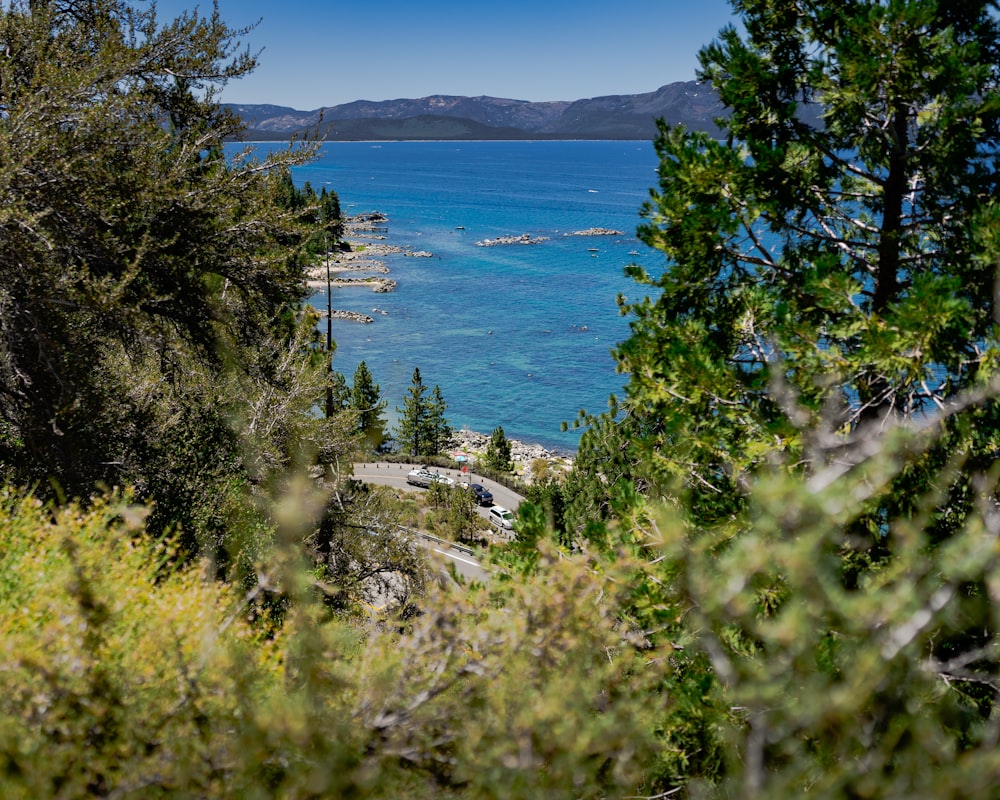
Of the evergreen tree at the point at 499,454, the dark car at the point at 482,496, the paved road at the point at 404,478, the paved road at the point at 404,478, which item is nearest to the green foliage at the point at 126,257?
the paved road at the point at 404,478

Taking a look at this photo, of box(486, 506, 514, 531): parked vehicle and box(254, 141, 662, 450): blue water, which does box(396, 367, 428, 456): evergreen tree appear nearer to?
box(254, 141, 662, 450): blue water

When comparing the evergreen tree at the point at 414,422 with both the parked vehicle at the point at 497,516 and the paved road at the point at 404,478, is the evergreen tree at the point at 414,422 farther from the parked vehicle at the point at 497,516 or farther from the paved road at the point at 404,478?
the parked vehicle at the point at 497,516

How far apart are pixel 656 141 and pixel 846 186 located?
216 cm

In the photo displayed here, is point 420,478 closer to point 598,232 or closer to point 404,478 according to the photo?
point 404,478

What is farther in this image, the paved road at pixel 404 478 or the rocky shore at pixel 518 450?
the rocky shore at pixel 518 450

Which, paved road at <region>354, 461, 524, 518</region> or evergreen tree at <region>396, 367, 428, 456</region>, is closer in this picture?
paved road at <region>354, 461, 524, 518</region>

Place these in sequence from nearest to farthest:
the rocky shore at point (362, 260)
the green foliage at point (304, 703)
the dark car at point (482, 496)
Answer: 1. the green foliage at point (304, 703)
2. the dark car at point (482, 496)
3. the rocky shore at point (362, 260)

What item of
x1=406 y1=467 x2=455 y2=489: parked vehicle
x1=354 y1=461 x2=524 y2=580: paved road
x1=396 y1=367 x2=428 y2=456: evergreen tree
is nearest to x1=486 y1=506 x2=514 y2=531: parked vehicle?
x1=354 y1=461 x2=524 y2=580: paved road

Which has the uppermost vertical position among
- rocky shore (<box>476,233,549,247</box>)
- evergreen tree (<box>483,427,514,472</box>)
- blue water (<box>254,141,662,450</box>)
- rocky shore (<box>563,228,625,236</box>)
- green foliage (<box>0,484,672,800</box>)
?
rocky shore (<box>563,228,625,236</box>)

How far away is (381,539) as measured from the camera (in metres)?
15.5

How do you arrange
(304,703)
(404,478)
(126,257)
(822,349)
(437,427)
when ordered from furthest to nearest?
1. (437,427)
2. (404,478)
3. (126,257)
4. (822,349)
5. (304,703)

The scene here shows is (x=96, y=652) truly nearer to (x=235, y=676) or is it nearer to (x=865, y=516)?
(x=235, y=676)

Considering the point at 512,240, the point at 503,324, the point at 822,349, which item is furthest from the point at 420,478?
the point at 512,240

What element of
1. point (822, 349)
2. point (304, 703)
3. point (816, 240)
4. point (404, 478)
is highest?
point (816, 240)
